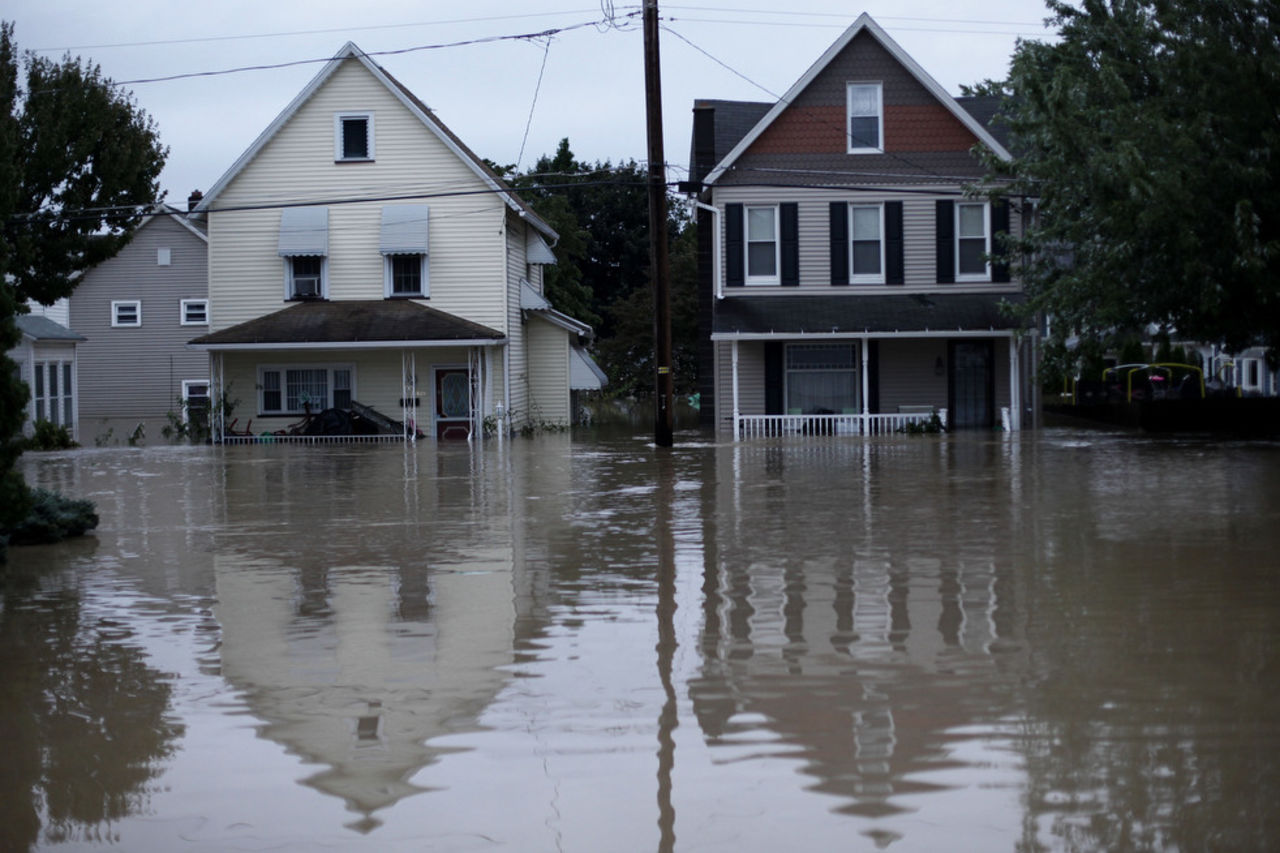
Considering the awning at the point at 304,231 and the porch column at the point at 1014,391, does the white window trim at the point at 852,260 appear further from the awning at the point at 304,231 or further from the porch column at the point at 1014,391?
the awning at the point at 304,231

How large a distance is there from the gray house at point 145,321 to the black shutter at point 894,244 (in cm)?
2215

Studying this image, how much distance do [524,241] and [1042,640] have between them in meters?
37.3

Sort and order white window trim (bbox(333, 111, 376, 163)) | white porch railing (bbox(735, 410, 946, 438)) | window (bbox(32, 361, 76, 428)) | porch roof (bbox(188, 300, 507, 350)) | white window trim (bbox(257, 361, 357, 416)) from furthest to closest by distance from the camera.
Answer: window (bbox(32, 361, 76, 428)) → white window trim (bbox(257, 361, 357, 416)) → white window trim (bbox(333, 111, 376, 163)) → porch roof (bbox(188, 300, 507, 350)) → white porch railing (bbox(735, 410, 946, 438))

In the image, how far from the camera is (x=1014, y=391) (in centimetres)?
3678

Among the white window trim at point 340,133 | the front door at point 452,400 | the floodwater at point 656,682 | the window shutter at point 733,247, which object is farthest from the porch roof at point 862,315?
the floodwater at point 656,682

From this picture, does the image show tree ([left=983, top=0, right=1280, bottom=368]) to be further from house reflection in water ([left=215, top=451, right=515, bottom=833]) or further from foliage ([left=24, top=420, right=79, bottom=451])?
foliage ([left=24, top=420, right=79, bottom=451])

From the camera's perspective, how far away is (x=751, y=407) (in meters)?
37.4

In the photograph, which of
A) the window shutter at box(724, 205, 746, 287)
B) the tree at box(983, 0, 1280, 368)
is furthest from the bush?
the window shutter at box(724, 205, 746, 287)

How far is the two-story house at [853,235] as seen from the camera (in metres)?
36.7

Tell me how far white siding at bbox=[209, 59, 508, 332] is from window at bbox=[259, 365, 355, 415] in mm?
1847

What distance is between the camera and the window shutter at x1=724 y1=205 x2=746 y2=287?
120 ft

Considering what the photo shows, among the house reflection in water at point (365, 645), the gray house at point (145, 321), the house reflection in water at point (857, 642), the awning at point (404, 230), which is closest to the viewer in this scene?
the house reflection in water at point (857, 642)

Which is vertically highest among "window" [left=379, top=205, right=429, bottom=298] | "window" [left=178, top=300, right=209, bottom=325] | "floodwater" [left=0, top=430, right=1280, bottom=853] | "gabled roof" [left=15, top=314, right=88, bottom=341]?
"window" [left=379, top=205, right=429, bottom=298]

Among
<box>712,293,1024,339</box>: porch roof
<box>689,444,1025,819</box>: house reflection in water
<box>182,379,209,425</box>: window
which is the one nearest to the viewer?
<box>689,444,1025,819</box>: house reflection in water
